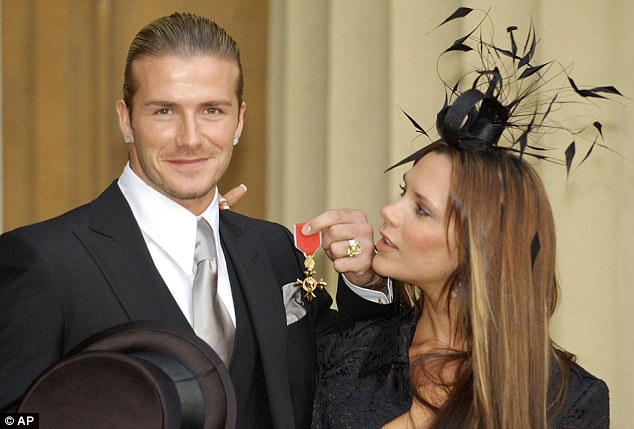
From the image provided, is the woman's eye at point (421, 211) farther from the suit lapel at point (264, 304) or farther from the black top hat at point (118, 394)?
the black top hat at point (118, 394)

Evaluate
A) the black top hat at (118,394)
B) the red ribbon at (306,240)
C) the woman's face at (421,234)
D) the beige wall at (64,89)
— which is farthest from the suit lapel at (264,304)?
the beige wall at (64,89)

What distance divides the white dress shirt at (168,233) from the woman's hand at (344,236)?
231 millimetres

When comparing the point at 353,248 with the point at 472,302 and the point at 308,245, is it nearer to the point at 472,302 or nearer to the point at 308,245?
the point at 308,245

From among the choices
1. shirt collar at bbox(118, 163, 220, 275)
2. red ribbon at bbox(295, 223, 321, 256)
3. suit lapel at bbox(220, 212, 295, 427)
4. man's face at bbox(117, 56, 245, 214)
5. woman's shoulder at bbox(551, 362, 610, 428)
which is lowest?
woman's shoulder at bbox(551, 362, 610, 428)

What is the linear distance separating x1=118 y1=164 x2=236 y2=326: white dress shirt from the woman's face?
12.8 inches

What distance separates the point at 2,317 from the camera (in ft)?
4.69

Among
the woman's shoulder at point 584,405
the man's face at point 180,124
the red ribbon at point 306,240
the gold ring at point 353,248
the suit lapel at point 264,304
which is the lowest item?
the woman's shoulder at point 584,405

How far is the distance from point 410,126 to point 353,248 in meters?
0.80

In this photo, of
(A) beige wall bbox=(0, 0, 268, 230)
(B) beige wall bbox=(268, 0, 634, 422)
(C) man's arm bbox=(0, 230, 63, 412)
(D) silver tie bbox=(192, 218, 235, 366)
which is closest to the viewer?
(C) man's arm bbox=(0, 230, 63, 412)

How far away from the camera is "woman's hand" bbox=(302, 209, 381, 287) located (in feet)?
5.75

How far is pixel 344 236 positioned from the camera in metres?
1.77

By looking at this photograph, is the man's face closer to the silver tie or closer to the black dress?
the silver tie

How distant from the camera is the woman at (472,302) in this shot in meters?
1.63

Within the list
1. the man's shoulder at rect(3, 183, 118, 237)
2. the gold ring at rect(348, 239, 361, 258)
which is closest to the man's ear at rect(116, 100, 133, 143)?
the man's shoulder at rect(3, 183, 118, 237)
